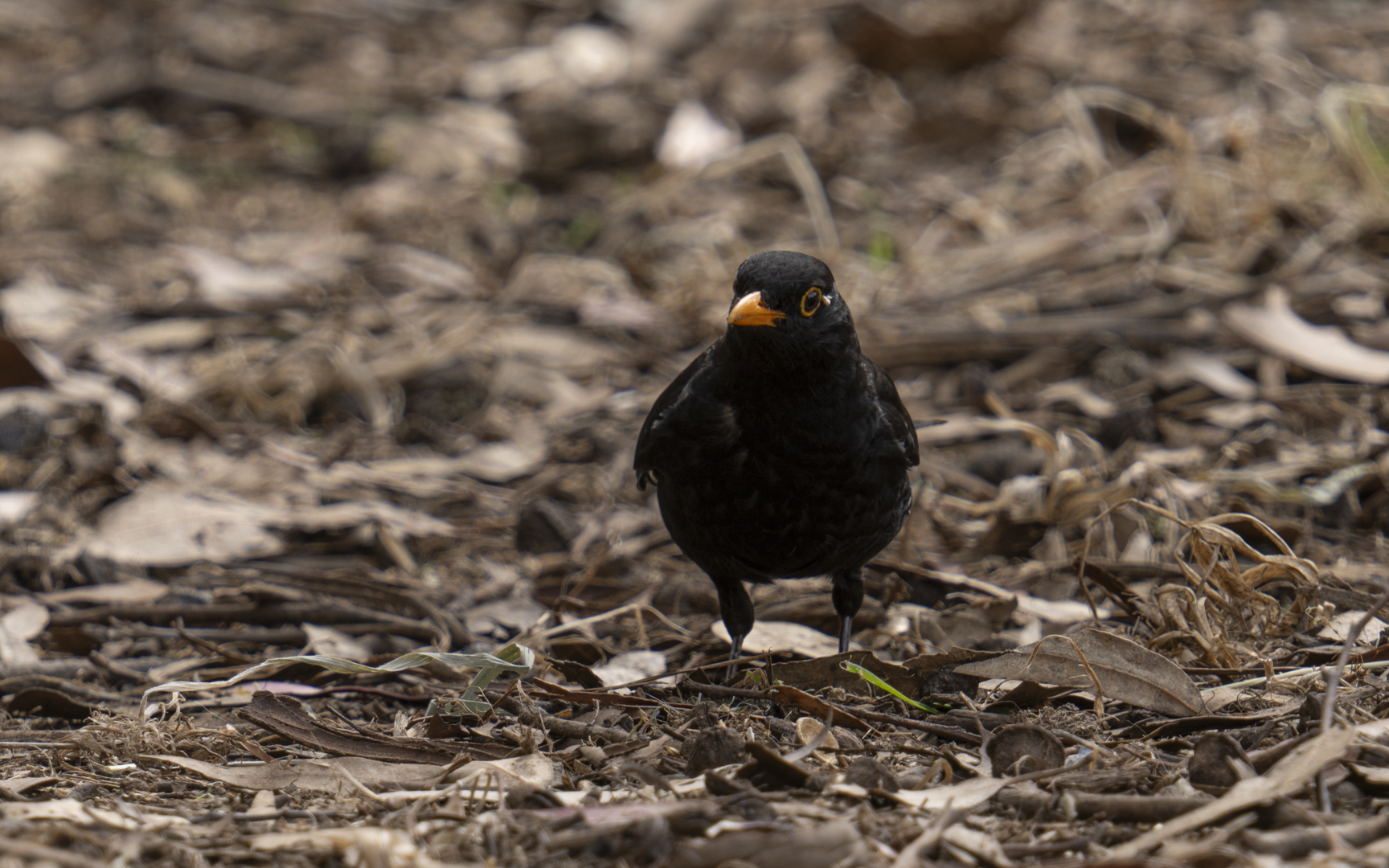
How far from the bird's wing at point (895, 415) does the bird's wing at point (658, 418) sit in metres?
0.50

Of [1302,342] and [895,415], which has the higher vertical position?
[895,415]

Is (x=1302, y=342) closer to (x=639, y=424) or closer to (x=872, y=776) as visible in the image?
(x=639, y=424)

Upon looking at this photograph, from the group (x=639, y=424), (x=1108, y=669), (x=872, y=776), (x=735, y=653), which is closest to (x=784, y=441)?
(x=735, y=653)

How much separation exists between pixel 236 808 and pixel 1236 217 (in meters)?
5.49

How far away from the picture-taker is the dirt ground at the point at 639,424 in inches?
103

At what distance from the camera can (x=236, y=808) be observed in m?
2.69

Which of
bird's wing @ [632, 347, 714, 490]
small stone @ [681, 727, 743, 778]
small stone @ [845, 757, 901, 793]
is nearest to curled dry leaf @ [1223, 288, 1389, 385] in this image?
bird's wing @ [632, 347, 714, 490]

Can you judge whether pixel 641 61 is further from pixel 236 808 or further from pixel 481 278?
pixel 236 808

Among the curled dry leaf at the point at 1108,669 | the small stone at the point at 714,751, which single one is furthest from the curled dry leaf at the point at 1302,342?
the small stone at the point at 714,751

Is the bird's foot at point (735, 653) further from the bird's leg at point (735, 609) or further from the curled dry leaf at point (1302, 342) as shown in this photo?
the curled dry leaf at point (1302, 342)

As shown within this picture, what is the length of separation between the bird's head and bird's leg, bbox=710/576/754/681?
2.45ft

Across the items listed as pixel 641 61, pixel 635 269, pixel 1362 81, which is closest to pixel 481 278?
pixel 635 269

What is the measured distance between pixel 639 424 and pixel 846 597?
194 centimetres

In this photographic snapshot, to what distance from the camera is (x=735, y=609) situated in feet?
12.6
